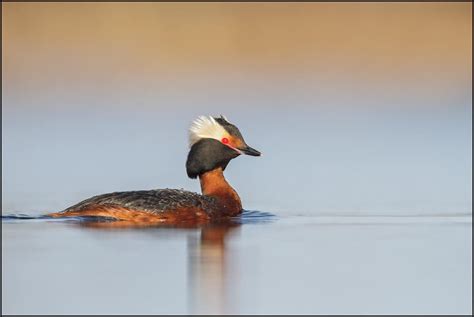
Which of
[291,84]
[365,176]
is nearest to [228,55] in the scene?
[291,84]

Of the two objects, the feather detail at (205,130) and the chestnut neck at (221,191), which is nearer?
the chestnut neck at (221,191)

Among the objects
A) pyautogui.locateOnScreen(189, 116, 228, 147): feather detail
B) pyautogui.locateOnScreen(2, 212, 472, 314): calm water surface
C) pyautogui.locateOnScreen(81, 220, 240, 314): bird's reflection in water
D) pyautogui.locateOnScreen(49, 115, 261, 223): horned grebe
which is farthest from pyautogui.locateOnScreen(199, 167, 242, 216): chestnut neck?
pyautogui.locateOnScreen(2, 212, 472, 314): calm water surface

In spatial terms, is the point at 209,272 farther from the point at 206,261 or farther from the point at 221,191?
the point at 221,191

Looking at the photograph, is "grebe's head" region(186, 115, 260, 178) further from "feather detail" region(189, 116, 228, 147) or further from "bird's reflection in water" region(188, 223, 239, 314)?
"bird's reflection in water" region(188, 223, 239, 314)

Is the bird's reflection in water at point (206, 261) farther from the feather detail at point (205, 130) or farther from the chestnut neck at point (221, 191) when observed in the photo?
the feather detail at point (205, 130)

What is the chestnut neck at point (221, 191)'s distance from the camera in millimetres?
15703

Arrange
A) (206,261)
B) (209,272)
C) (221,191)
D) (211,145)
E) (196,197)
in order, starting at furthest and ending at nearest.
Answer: (211,145) → (221,191) → (196,197) → (206,261) → (209,272)

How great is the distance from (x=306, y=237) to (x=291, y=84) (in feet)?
52.1

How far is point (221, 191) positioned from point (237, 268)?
4.61 meters

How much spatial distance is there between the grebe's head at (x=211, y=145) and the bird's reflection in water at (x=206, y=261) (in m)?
1.17

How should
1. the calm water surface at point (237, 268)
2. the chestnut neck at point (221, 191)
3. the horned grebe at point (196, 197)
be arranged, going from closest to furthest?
the calm water surface at point (237, 268), the horned grebe at point (196, 197), the chestnut neck at point (221, 191)

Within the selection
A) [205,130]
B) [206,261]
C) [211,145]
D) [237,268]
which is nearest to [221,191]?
[211,145]

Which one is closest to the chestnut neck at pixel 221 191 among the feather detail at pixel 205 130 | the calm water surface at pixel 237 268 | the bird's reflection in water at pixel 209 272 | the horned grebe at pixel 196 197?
the horned grebe at pixel 196 197

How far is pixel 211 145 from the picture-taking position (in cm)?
1603
